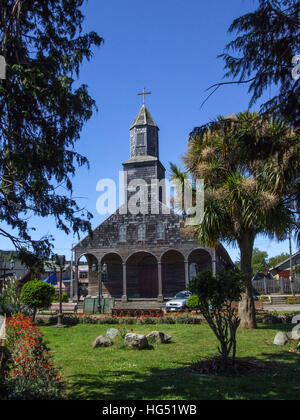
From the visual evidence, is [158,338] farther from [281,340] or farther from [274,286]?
[274,286]

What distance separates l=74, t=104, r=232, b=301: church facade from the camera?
3231 cm

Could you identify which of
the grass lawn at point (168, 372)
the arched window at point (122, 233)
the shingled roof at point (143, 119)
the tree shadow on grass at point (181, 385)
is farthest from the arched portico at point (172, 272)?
the tree shadow on grass at point (181, 385)

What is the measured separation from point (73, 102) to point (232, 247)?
35.4ft

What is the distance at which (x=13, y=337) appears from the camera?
10.6 m

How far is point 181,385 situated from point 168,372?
123cm

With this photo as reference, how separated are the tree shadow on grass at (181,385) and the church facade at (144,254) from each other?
23313mm

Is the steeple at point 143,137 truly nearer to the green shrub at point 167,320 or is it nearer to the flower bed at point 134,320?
the flower bed at point 134,320

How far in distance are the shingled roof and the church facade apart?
17.3ft

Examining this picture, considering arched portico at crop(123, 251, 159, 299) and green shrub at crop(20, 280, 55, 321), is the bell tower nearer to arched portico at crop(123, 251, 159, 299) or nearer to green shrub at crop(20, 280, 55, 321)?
arched portico at crop(123, 251, 159, 299)

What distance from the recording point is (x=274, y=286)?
155 ft

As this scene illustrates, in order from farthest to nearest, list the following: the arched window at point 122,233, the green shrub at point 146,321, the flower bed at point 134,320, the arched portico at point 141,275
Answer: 1. the arched portico at point 141,275
2. the arched window at point 122,233
3. the green shrub at point 146,321
4. the flower bed at point 134,320

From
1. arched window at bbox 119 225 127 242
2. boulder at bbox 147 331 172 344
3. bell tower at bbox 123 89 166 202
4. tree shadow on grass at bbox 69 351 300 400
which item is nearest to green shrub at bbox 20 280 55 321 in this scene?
boulder at bbox 147 331 172 344

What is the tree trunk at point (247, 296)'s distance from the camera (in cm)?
1515

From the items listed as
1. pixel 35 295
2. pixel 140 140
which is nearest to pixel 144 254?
pixel 140 140
